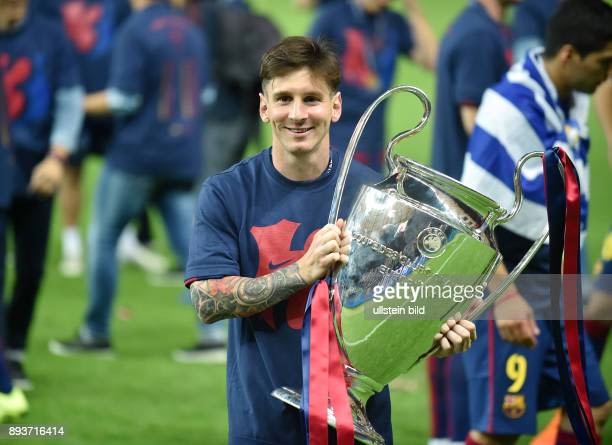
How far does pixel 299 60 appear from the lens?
3178 millimetres

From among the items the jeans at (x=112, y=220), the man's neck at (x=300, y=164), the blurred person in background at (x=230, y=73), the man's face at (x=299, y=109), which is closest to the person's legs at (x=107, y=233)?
the jeans at (x=112, y=220)

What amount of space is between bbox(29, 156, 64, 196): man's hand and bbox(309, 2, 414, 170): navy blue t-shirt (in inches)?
76.5

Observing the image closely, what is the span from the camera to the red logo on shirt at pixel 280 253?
3270 millimetres

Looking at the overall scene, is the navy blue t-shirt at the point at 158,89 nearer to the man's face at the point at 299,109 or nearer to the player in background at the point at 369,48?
the player in background at the point at 369,48

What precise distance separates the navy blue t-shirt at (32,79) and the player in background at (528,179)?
8.90 ft

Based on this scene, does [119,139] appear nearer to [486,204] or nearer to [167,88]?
[167,88]

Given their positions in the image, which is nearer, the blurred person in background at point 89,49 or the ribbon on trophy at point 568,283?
the ribbon on trophy at point 568,283

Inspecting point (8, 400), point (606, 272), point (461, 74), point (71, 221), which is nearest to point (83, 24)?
point (71, 221)

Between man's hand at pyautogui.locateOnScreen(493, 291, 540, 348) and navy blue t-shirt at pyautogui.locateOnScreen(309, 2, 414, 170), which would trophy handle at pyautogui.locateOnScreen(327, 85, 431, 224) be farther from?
navy blue t-shirt at pyautogui.locateOnScreen(309, 2, 414, 170)

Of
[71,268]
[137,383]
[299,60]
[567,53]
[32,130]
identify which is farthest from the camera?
[71,268]

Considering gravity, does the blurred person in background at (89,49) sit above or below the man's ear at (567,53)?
above

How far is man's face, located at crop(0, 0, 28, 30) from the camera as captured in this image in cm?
603

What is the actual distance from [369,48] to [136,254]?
312cm

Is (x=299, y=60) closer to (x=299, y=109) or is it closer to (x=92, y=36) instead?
(x=299, y=109)
